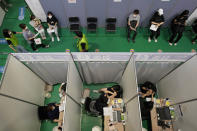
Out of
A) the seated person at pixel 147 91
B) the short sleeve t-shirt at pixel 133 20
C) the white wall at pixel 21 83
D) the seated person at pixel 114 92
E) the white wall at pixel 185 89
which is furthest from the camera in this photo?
the short sleeve t-shirt at pixel 133 20

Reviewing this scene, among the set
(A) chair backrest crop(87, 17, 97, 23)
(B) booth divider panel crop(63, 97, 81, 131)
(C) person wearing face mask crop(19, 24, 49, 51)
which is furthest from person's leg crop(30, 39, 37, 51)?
(B) booth divider panel crop(63, 97, 81, 131)

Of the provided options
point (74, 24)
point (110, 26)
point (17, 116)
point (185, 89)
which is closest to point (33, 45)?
point (74, 24)

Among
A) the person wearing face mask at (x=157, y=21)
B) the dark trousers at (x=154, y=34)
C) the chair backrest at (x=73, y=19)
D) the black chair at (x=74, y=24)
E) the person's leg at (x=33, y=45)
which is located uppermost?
the chair backrest at (x=73, y=19)

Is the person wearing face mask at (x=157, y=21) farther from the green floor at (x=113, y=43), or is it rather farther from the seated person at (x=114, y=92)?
the seated person at (x=114, y=92)

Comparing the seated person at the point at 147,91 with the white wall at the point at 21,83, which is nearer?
the white wall at the point at 21,83

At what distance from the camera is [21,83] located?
11.9 feet

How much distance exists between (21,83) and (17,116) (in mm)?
810

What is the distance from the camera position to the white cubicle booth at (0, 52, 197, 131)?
10.4 ft

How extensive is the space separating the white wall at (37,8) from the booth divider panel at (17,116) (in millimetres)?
3793

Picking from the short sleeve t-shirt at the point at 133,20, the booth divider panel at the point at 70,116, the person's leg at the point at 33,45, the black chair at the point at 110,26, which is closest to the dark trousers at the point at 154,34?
the short sleeve t-shirt at the point at 133,20

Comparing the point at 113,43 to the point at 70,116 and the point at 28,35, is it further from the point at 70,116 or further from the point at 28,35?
the point at 70,116

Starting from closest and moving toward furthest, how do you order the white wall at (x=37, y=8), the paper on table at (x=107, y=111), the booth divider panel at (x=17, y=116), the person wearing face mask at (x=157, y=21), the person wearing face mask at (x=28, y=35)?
the booth divider panel at (x=17, y=116) → the paper on table at (x=107, y=111) → the person wearing face mask at (x=28, y=35) → the person wearing face mask at (x=157, y=21) → the white wall at (x=37, y=8)

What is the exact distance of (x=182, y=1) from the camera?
4.98m

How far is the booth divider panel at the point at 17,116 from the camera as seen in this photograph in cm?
297
